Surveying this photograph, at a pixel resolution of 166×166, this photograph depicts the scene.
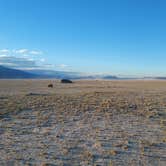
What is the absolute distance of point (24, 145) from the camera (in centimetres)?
1011

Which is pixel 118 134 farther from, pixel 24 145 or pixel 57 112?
pixel 57 112

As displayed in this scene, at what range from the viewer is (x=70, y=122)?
14.8 meters

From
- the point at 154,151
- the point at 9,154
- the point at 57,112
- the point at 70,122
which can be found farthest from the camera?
the point at 57,112

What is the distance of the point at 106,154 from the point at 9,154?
9.37 feet

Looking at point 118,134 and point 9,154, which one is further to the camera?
point 118,134

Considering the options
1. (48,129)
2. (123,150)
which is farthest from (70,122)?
(123,150)

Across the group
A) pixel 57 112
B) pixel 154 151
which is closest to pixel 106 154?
pixel 154 151

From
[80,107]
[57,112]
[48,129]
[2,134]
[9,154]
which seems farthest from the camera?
[80,107]

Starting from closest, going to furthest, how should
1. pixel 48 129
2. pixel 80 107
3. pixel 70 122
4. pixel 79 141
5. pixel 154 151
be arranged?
1. pixel 154 151
2. pixel 79 141
3. pixel 48 129
4. pixel 70 122
5. pixel 80 107

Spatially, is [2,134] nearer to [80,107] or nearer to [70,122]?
[70,122]

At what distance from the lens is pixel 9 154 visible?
891 cm

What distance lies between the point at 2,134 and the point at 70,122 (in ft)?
13.1

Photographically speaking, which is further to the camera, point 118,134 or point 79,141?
point 118,134

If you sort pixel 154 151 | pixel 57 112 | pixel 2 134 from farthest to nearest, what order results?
pixel 57 112, pixel 2 134, pixel 154 151
